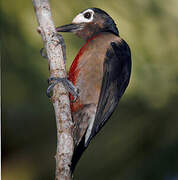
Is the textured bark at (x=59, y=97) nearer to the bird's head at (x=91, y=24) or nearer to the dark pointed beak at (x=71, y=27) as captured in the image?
the dark pointed beak at (x=71, y=27)

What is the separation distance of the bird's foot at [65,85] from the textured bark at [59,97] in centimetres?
2

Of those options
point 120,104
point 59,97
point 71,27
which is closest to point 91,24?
point 71,27

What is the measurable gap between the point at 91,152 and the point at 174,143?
667mm

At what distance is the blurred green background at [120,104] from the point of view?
2088 mm

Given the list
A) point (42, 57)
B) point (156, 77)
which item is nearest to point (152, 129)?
point (156, 77)

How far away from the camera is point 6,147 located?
6.51 ft

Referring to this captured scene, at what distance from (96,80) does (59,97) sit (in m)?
0.52

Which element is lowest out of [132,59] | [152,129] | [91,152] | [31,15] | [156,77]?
[91,152]

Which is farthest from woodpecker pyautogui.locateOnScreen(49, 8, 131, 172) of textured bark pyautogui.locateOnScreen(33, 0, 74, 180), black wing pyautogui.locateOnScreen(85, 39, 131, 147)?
textured bark pyautogui.locateOnScreen(33, 0, 74, 180)

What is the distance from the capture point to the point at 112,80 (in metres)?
2.00

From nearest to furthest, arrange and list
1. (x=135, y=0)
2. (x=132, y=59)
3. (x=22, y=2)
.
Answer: (x=22, y=2)
(x=132, y=59)
(x=135, y=0)

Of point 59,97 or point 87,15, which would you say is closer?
point 59,97

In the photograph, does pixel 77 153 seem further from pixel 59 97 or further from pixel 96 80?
pixel 96 80

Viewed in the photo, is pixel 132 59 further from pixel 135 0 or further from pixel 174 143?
pixel 174 143
